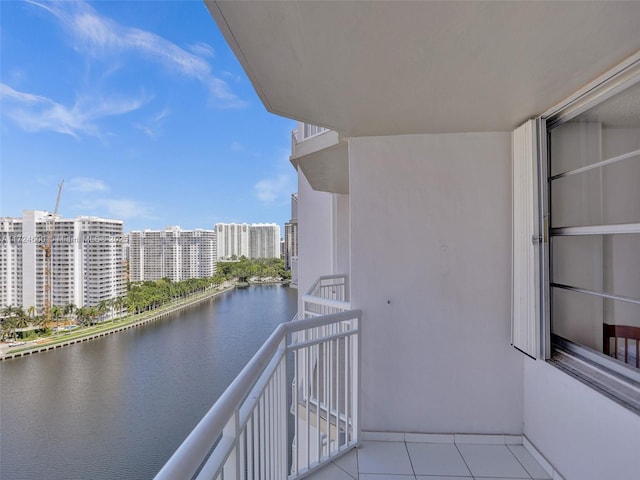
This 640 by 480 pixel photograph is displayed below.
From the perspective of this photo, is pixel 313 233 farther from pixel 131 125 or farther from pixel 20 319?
pixel 131 125

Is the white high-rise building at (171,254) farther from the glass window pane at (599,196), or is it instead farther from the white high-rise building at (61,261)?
the glass window pane at (599,196)

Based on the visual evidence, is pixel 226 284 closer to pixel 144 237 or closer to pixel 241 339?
pixel 144 237

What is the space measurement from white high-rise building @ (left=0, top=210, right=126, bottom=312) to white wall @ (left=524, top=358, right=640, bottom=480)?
27.3 meters

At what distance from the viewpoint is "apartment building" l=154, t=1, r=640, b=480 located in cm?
121

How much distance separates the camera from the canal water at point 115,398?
11.8 metres

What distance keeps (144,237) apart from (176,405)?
22268 millimetres

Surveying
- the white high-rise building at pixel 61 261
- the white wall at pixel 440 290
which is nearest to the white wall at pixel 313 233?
the white wall at pixel 440 290

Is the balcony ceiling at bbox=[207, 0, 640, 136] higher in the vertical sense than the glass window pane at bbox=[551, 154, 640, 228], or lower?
higher

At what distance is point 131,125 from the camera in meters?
34.1

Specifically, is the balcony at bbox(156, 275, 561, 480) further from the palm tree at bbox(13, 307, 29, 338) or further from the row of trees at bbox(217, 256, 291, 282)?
the row of trees at bbox(217, 256, 291, 282)

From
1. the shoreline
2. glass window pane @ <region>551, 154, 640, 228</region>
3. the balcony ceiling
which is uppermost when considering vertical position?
the balcony ceiling

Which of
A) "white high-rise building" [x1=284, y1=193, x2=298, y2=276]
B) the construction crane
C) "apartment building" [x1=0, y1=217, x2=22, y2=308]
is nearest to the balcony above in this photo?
"white high-rise building" [x1=284, y1=193, x2=298, y2=276]

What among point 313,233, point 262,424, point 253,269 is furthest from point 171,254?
point 262,424

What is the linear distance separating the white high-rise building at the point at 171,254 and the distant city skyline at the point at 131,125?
2.59 m
